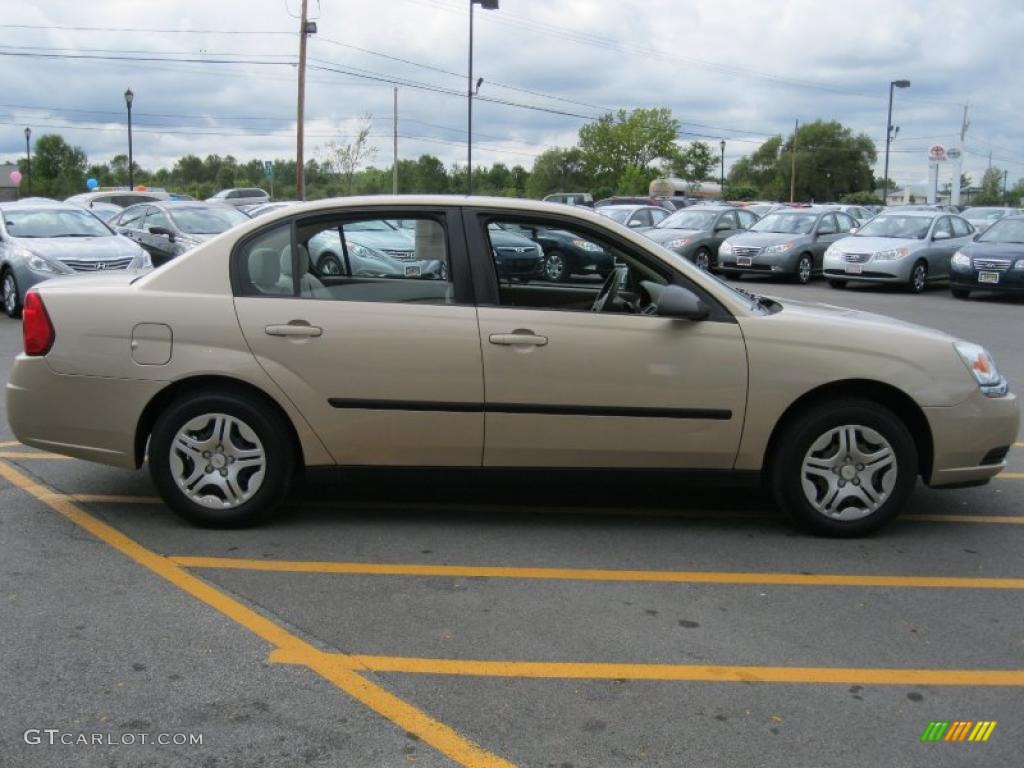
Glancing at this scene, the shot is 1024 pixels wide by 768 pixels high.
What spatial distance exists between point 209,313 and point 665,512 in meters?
2.57

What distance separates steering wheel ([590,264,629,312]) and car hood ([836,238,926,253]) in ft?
52.2

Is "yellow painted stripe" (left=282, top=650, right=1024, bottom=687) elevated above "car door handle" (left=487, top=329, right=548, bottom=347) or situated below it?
below

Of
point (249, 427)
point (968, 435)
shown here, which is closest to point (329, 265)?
point (249, 427)

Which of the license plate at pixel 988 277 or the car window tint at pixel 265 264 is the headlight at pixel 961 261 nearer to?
the license plate at pixel 988 277

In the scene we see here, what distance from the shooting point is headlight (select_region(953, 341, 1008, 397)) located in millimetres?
5227

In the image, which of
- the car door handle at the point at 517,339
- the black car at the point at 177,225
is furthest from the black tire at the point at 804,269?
the car door handle at the point at 517,339

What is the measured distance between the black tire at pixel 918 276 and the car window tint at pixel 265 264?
16.9 m

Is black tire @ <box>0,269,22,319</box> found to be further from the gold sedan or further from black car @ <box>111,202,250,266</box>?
the gold sedan

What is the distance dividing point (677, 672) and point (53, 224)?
1359 centimetres

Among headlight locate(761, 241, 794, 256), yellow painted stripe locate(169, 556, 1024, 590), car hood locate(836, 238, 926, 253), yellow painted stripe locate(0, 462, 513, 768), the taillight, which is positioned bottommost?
yellow painted stripe locate(0, 462, 513, 768)

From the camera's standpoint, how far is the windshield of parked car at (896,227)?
819 inches

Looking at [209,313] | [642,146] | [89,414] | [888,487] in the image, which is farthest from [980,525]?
[642,146]

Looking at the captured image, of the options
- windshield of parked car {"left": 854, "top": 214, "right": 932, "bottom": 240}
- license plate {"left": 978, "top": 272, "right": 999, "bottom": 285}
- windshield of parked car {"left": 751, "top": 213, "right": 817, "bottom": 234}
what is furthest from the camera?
windshield of parked car {"left": 751, "top": 213, "right": 817, "bottom": 234}

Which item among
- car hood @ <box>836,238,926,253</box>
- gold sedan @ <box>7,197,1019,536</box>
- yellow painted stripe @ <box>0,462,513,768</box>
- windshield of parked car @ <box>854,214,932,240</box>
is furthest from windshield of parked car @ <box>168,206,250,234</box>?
gold sedan @ <box>7,197,1019,536</box>
